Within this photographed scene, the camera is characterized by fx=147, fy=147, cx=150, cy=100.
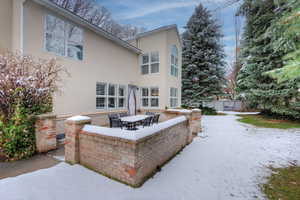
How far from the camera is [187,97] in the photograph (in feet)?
53.6

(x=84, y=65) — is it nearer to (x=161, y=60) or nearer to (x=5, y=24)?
(x=5, y=24)

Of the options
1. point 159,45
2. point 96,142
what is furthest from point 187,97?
point 96,142

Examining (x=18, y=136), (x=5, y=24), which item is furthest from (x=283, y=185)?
(x=5, y=24)

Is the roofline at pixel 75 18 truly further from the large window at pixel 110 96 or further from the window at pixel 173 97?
the window at pixel 173 97

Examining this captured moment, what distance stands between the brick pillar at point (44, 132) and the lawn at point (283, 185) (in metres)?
6.06

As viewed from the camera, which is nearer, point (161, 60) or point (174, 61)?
point (161, 60)

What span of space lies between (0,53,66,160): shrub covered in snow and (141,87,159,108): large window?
770 centimetres

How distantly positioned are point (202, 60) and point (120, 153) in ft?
50.4

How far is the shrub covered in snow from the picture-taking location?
435 centimetres

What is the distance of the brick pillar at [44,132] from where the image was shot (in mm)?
4707

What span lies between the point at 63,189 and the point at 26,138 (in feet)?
9.06

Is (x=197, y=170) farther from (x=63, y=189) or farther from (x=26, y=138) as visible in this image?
(x=26, y=138)

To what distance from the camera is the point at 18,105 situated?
14.7ft

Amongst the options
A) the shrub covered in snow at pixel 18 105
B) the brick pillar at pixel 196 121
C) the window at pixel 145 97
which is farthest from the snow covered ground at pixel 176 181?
the window at pixel 145 97
